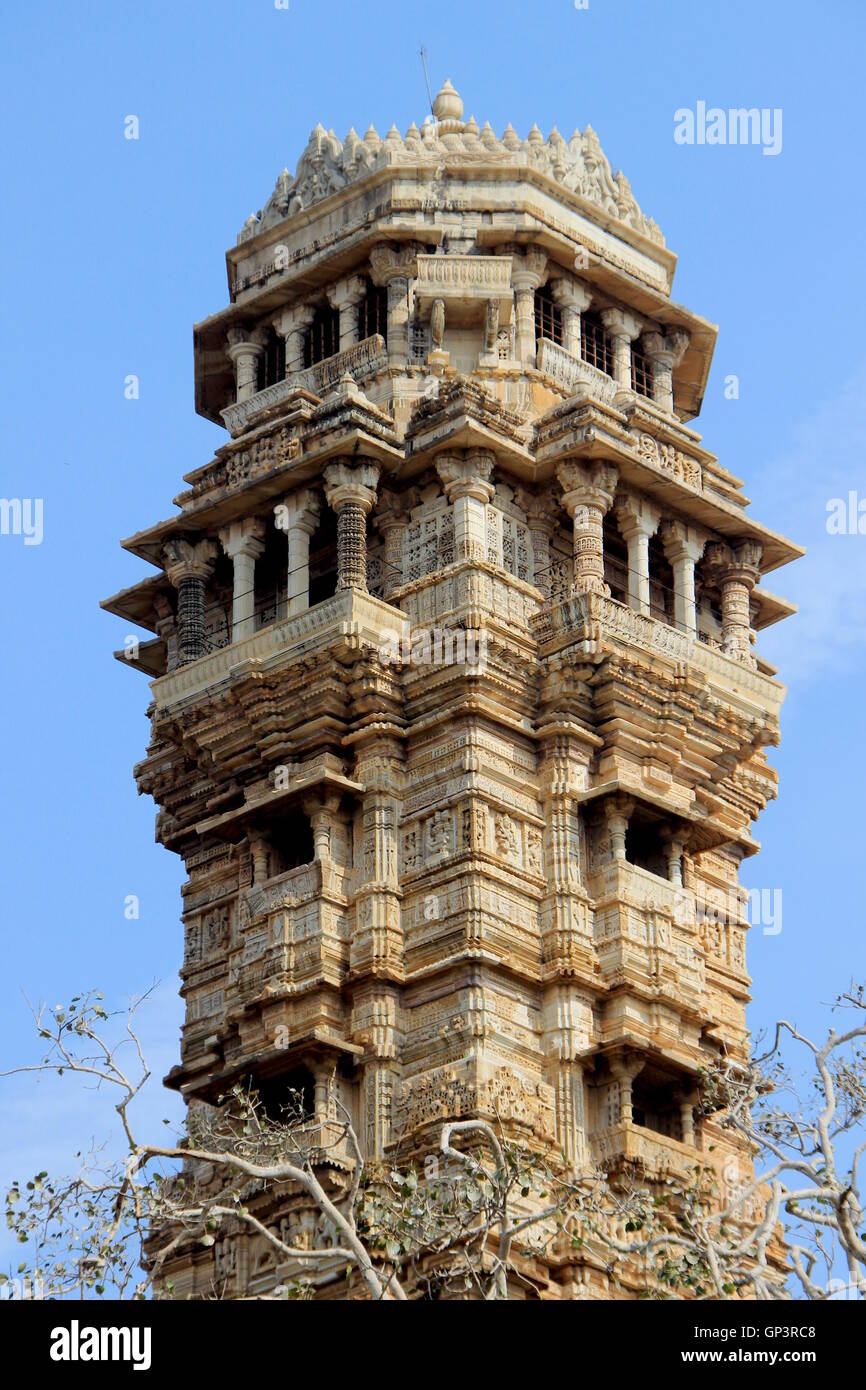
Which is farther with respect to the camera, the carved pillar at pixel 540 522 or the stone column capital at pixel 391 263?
the stone column capital at pixel 391 263

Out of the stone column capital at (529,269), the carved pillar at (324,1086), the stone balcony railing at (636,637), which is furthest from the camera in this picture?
the stone column capital at (529,269)

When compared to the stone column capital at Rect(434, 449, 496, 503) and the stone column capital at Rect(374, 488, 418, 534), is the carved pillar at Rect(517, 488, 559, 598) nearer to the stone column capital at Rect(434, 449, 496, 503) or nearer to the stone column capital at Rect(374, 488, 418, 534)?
the stone column capital at Rect(434, 449, 496, 503)

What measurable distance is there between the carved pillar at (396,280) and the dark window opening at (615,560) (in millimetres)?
4227

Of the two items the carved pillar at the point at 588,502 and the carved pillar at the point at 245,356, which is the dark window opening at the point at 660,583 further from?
the carved pillar at the point at 245,356

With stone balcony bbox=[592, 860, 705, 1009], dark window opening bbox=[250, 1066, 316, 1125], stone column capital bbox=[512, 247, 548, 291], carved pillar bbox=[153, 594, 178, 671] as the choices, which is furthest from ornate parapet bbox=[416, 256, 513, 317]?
dark window opening bbox=[250, 1066, 316, 1125]

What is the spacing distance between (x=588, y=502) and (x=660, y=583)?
2683 millimetres

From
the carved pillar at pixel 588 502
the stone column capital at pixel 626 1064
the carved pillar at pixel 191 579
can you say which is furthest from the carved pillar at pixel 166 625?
the stone column capital at pixel 626 1064

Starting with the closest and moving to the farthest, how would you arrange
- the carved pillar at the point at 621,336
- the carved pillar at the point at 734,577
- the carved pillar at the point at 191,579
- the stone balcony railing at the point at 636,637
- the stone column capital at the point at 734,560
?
the stone balcony railing at the point at 636,637 < the carved pillar at the point at 191,579 < the carved pillar at the point at 734,577 < the stone column capital at the point at 734,560 < the carved pillar at the point at 621,336

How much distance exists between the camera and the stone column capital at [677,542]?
47094 millimetres

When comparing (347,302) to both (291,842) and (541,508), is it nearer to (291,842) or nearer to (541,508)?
(541,508)

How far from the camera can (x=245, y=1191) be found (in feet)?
135
